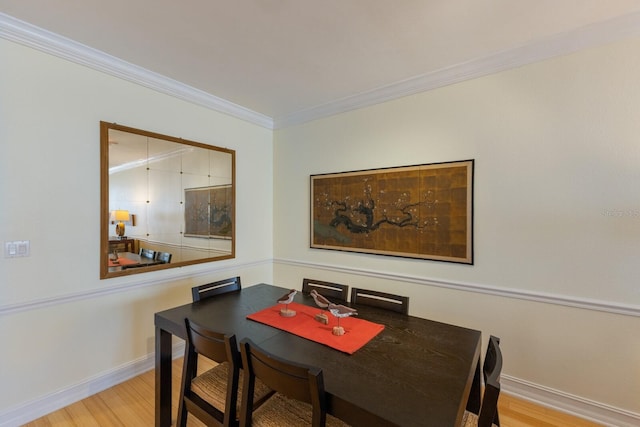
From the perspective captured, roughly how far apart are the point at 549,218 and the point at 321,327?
1853mm

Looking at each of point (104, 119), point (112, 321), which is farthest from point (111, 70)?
point (112, 321)

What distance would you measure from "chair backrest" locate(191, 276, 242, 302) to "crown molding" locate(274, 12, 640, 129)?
2126 millimetres

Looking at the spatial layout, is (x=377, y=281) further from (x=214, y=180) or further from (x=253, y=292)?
(x=214, y=180)

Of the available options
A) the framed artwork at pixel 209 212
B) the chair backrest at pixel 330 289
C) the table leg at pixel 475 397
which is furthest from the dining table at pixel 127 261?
the table leg at pixel 475 397

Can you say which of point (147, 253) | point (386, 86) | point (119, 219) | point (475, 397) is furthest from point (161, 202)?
point (475, 397)

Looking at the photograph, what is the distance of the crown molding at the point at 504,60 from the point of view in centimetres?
180

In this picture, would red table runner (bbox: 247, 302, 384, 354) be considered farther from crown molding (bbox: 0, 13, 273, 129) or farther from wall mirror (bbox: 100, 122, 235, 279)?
crown molding (bbox: 0, 13, 273, 129)

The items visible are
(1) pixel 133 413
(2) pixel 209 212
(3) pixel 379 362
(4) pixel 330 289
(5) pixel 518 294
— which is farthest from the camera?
(2) pixel 209 212

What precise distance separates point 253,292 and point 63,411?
4.98 feet

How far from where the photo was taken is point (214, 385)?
1.51 metres

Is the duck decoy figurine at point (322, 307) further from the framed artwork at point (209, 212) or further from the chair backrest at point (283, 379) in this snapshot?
the framed artwork at point (209, 212)

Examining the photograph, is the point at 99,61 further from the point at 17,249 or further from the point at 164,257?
the point at 164,257

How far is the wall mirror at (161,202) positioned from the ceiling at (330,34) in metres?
0.68

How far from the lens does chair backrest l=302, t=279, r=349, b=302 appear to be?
2158 millimetres
